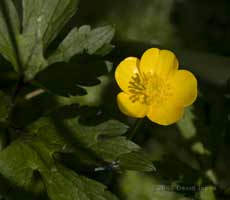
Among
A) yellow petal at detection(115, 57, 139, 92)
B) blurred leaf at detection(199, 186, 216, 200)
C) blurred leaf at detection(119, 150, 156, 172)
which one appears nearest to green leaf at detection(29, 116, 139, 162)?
blurred leaf at detection(119, 150, 156, 172)

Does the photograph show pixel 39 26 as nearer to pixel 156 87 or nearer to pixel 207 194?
pixel 156 87

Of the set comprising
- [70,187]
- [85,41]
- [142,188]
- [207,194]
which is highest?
[85,41]

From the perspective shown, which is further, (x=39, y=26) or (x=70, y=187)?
(x=39, y=26)

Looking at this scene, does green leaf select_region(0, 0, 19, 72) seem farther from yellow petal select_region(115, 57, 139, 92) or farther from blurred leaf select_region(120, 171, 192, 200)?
blurred leaf select_region(120, 171, 192, 200)

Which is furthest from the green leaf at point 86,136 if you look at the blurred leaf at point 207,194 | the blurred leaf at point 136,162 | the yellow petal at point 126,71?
the blurred leaf at point 207,194

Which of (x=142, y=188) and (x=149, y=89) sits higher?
(x=149, y=89)

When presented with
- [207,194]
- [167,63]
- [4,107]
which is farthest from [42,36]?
[207,194]

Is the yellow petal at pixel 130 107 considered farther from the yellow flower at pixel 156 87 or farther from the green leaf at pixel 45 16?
the green leaf at pixel 45 16
